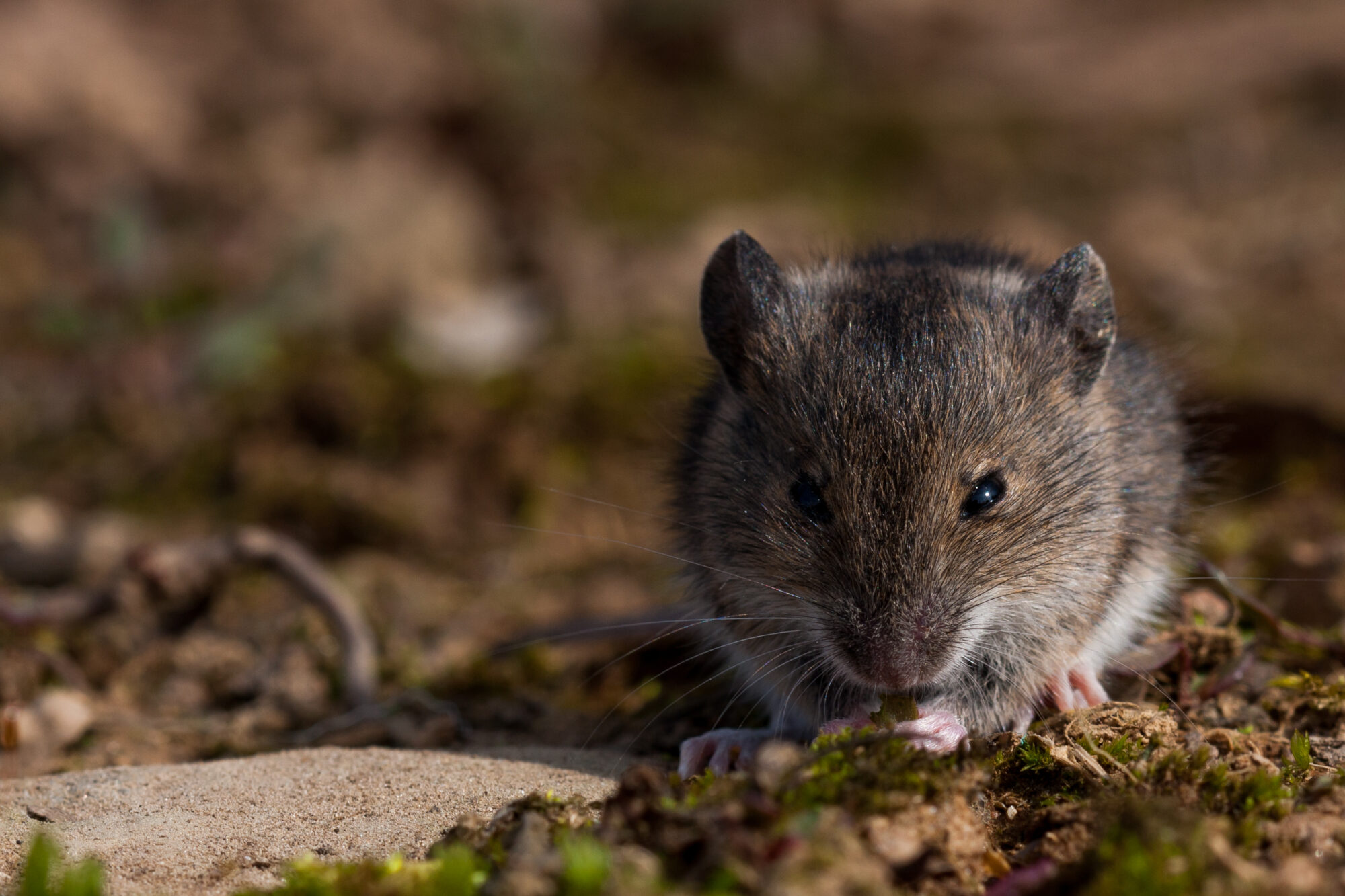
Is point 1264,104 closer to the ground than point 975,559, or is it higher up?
higher up

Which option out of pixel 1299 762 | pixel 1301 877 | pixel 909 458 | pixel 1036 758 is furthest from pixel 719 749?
pixel 1301 877

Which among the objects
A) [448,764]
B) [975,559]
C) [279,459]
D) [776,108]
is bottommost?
[448,764]

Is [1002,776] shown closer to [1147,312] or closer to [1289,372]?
[1289,372]

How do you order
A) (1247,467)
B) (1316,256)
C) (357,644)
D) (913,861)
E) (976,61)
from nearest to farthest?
(913,861) → (357,644) → (1247,467) → (1316,256) → (976,61)

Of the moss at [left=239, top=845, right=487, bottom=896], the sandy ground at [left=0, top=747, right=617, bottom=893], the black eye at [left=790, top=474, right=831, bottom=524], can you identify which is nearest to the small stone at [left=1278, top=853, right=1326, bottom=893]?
the black eye at [left=790, top=474, right=831, bottom=524]

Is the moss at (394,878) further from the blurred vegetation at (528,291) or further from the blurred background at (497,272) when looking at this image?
the blurred background at (497,272)

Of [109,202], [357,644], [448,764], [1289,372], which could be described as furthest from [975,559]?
[109,202]
